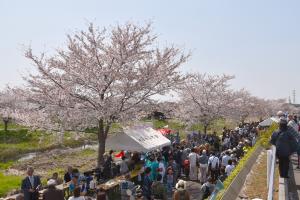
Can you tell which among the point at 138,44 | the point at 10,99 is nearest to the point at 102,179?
the point at 138,44

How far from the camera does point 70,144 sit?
134ft

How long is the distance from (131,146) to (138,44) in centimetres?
506

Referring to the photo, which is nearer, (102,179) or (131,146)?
(102,179)

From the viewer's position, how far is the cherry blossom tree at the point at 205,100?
1359 inches

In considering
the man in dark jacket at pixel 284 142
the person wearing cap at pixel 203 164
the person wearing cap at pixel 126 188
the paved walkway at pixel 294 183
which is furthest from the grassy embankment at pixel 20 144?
the man in dark jacket at pixel 284 142

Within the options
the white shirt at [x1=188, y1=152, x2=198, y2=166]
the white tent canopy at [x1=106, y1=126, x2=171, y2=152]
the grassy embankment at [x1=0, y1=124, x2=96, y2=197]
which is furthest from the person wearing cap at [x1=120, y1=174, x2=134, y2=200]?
the grassy embankment at [x1=0, y1=124, x2=96, y2=197]

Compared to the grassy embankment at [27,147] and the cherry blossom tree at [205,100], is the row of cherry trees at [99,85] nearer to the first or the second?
the grassy embankment at [27,147]

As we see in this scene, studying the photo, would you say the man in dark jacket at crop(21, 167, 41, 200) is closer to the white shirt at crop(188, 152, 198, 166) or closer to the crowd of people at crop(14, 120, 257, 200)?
the crowd of people at crop(14, 120, 257, 200)

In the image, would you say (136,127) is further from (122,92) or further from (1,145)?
(1,145)

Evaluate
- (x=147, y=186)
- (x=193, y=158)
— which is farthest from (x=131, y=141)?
(x=147, y=186)

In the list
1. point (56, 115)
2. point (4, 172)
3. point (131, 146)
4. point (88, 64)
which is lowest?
point (4, 172)

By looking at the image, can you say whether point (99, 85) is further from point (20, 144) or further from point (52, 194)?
point (20, 144)

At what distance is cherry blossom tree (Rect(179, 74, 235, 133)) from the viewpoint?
1359 inches

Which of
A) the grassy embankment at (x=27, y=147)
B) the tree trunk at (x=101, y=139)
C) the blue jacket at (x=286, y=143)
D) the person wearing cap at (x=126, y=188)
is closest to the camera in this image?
the blue jacket at (x=286, y=143)
